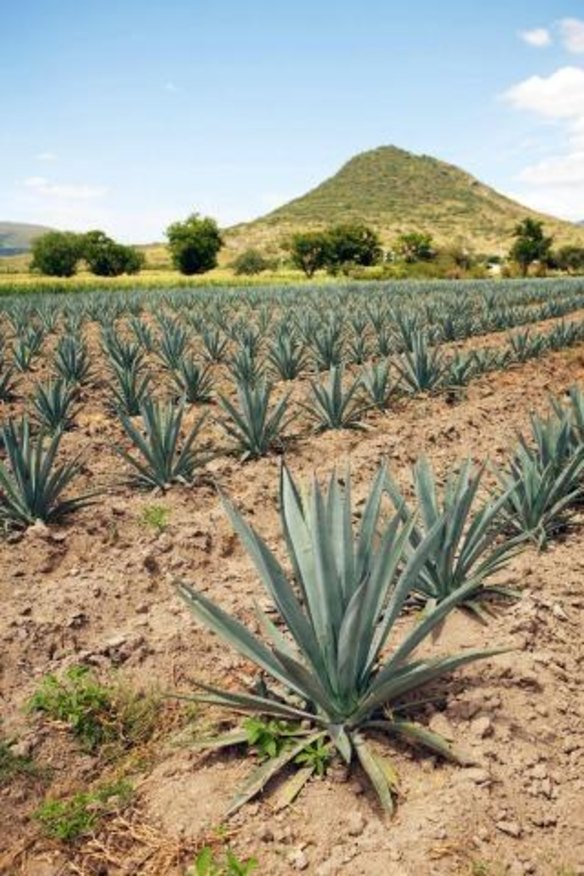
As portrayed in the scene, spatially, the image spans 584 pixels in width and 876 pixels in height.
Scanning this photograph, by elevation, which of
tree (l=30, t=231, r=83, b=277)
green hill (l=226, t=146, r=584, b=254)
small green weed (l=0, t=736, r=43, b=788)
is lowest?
small green weed (l=0, t=736, r=43, b=788)

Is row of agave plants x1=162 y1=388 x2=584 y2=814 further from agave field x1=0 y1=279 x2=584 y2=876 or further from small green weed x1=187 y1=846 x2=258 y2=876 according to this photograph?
small green weed x1=187 y1=846 x2=258 y2=876

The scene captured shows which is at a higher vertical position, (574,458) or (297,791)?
(574,458)

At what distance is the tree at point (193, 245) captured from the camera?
230 feet

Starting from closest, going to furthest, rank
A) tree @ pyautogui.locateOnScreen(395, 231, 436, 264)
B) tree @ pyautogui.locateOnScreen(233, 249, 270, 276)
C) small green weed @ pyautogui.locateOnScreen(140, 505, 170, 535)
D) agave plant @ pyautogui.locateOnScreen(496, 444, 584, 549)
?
agave plant @ pyautogui.locateOnScreen(496, 444, 584, 549)
small green weed @ pyautogui.locateOnScreen(140, 505, 170, 535)
tree @ pyautogui.locateOnScreen(233, 249, 270, 276)
tree @ pyautogui.locateOnScreen(395, 231, 436, 264)

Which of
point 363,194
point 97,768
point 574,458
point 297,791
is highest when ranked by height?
point 363,194

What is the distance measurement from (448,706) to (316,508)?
0.79m

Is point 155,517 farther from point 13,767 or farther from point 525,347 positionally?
point 525,347

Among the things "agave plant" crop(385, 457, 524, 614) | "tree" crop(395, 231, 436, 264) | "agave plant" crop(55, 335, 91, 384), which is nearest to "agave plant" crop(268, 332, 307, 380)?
"agave plant" crop(55, 335, 91, 384)

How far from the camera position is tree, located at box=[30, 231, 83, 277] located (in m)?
67.2

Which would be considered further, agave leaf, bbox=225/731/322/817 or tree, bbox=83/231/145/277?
tree, bbox=83/231/145/277

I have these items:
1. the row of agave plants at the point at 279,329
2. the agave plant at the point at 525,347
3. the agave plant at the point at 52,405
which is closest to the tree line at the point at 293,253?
the row of agave plants at the point at 279,329

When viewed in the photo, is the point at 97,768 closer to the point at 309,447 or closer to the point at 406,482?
the point at 406,482

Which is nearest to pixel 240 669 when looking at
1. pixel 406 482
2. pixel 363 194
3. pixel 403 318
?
pixel 406 482

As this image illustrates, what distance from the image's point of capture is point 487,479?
4.70 metres
